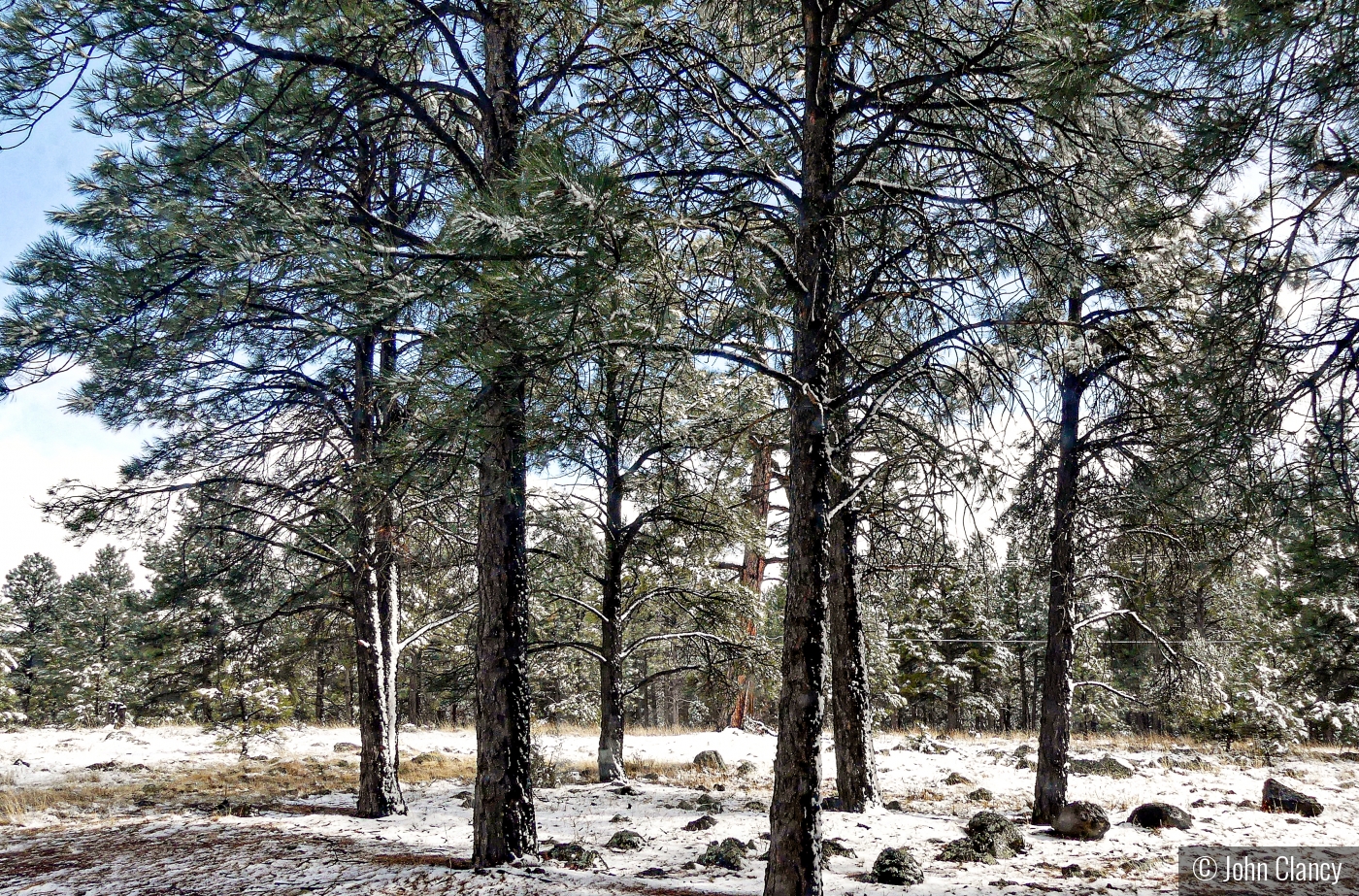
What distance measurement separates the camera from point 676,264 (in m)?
4.80

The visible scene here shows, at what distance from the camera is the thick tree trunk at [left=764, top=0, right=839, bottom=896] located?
466cm

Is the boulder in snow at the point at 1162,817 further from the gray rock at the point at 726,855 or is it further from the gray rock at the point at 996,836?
the gray rock at the point at 726,855

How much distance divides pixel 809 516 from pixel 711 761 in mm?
10092

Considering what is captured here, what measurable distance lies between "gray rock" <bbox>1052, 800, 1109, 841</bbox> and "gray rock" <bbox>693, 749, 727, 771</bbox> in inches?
259

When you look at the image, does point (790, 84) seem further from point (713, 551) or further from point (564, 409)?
point (713, 551)

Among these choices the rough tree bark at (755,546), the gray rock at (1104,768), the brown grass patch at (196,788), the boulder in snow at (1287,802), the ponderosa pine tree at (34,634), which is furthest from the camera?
the ponderosa pine tree at (34,634)

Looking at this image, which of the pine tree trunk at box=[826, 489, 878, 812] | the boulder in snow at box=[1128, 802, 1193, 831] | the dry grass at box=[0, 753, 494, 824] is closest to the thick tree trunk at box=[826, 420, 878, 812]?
the pine tree trunk at box=[826, 489, 878, 812]

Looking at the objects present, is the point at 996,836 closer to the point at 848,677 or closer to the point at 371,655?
the point at 848,677

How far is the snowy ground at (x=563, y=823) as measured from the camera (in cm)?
587

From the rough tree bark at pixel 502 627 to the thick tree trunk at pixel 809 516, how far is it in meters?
2.18

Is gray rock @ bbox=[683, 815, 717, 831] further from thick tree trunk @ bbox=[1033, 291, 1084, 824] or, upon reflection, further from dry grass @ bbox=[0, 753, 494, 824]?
dry grass @ bbox=[0, 753, 494, 824]

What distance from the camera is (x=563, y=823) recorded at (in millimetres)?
8312

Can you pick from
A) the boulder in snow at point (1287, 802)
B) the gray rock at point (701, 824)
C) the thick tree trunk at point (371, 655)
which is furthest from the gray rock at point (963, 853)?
the thick tree trunk at point (371, 655)
